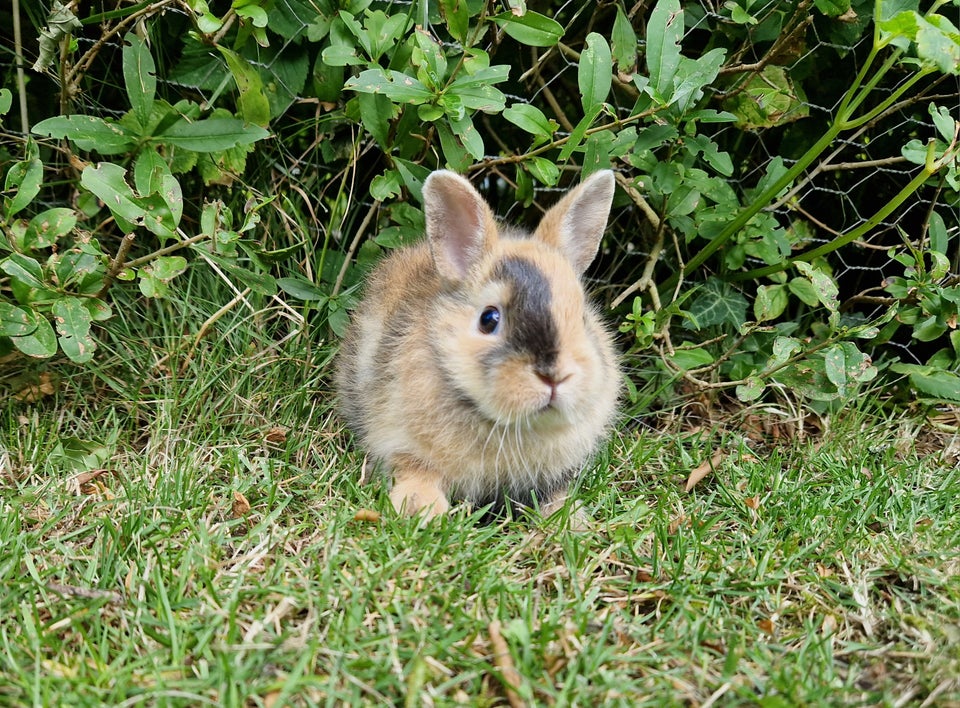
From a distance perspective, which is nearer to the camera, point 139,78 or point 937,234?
point 139,78

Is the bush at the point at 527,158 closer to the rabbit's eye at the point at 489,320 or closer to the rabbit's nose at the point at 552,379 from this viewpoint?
the rabbit's eye at the point at 489,320

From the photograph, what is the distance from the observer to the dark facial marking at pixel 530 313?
2723 mm

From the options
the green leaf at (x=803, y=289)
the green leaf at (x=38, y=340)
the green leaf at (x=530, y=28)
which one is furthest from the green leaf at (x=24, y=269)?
the green leaf at (x=803, y=289)

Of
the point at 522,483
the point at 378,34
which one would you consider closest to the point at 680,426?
the point at 522,483

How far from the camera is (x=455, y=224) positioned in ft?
10.3

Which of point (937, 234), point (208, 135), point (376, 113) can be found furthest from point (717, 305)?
point (208, 135)

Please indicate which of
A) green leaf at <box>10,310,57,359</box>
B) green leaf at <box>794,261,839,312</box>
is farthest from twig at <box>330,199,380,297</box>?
green leaf at <box>794,261,839,312</box>

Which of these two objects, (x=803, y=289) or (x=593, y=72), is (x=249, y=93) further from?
(x=803, y=289)

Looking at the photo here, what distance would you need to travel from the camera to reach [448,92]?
3.17m

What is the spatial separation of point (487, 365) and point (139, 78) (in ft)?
5.20

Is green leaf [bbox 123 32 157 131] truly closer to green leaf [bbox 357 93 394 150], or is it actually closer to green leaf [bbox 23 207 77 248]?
green leaf [bbox 23 207 77 248]

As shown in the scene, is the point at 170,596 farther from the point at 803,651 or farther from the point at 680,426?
the point at 680,426

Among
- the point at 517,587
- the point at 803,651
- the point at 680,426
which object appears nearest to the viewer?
the point at 803,651

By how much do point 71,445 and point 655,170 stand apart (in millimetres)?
2424
